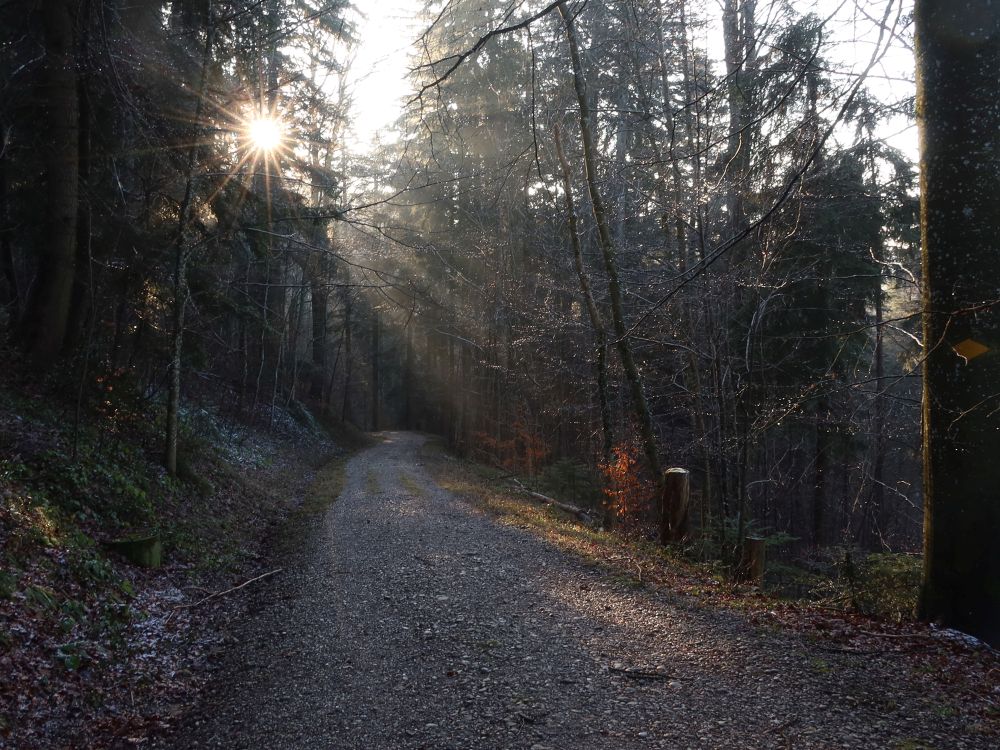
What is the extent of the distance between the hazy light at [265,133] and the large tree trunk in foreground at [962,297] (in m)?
9.31

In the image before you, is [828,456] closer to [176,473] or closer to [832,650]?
[832,650]

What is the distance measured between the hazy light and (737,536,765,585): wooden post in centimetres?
973

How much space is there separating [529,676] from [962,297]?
14.0ft

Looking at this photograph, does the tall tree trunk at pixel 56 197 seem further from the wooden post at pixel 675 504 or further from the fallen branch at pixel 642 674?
the fallen branch at pixel 642 674

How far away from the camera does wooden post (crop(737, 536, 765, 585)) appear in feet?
26.3

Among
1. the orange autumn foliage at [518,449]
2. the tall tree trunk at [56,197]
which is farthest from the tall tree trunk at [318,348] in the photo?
the tall tree trunk at [56,197]

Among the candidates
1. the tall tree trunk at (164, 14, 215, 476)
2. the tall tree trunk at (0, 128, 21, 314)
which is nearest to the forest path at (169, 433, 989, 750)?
the tall tree trunk at (164, 14, 215, 476)

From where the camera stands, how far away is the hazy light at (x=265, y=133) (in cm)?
1060

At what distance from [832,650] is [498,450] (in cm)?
2163

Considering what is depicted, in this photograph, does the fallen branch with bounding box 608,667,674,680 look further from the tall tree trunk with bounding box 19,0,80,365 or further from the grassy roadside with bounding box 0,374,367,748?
the tall tree trunk with bounding box 19,0,80,365

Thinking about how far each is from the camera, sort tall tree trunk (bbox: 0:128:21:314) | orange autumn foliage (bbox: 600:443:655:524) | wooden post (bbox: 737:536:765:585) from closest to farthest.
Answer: wooden post (bbox: 737:536:765:585)
tall tree trunk (bbox: 0:128:21:314)
orange autumn foliage (bbox: 600:443:655:524)

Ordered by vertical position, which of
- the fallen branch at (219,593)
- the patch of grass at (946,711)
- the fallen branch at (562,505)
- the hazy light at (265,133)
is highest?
the hazy light at (265,133)

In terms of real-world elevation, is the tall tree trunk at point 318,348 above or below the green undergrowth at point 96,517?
above

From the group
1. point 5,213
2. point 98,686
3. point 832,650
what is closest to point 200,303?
point 5,213
